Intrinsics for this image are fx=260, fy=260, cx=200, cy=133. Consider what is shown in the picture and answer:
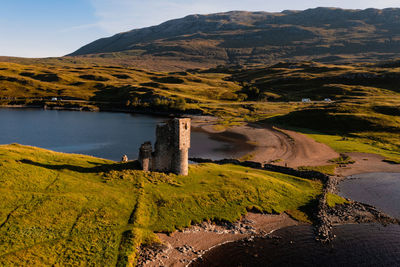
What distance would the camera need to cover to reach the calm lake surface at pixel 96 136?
9100cm

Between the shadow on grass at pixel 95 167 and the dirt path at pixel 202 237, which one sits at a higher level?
the shadow on grass at pixel 95 167

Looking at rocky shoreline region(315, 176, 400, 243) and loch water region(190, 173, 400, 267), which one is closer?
loch water region(190, 173, 400, 267)

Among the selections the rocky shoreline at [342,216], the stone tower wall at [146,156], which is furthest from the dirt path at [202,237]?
the stone tower wall at [146,156]

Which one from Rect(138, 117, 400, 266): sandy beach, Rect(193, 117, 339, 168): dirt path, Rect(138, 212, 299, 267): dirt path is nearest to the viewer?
Rect(138, 212, 299, 267): dirt path

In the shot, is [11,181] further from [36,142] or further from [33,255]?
[36,142]

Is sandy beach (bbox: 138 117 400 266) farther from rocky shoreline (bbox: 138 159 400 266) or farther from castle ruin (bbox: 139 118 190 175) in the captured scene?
castle ruin (bbox: 139 118 190 175)

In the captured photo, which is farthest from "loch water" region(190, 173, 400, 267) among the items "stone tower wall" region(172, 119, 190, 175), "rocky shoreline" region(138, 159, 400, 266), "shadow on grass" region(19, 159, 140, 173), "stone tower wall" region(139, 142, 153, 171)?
"shadow on grass" region(19, 159, 140, 173)

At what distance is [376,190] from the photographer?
55.8 meters

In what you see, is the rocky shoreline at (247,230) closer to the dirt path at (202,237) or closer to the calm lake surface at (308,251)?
the dirt path at (202,237)

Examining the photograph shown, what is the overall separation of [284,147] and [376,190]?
38014 mm

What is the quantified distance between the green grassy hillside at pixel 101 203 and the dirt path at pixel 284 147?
27399mm

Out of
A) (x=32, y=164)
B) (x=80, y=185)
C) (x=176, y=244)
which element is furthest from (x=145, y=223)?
(x=32, y=164)

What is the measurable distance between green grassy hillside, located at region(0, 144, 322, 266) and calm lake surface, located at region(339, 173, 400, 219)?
10731 mm

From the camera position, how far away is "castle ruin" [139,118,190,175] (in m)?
40.9
